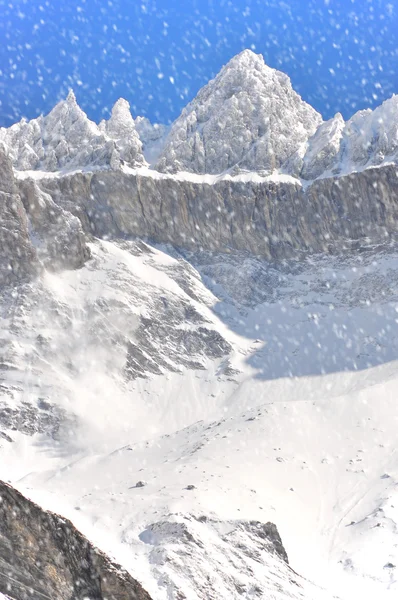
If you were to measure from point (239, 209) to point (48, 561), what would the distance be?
159 m

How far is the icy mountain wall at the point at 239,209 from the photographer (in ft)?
577

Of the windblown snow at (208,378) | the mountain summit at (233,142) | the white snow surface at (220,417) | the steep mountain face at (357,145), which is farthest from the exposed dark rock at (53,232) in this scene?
the steep mountain face at (357,145)

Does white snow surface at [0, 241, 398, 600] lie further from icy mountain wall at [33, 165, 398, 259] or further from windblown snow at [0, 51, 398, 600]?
icy mountain wall at [33, 165, 398, 259]

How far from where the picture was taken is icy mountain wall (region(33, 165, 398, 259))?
176 meters

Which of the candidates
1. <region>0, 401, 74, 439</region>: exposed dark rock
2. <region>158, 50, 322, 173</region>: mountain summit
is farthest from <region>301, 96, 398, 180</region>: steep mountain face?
<region>0, 401, 74, 439</region>: exposed dark rock

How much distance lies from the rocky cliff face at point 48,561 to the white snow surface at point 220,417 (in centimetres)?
856

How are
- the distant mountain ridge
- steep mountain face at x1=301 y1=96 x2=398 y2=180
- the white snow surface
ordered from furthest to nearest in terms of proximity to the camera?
1. the distant mountain ridge
2. steep mountain face at x1=301 y1=96 x2=398 y2=180
3. the white snow surface

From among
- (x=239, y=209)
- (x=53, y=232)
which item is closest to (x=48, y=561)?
(x=53, y=232)

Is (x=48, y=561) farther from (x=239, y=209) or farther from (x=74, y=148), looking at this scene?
(x=74, y=148)

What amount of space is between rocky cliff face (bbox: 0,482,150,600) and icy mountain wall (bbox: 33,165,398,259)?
484 feet

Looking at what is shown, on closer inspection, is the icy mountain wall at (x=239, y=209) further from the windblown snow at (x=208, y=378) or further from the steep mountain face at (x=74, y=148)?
the steep mountain face at (x=74, y=148)

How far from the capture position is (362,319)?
151 meters

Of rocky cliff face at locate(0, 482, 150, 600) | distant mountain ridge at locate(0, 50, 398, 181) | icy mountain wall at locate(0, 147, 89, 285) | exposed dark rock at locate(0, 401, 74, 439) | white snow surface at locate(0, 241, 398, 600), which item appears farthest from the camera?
distant mountain ridge at locate(0, 50, 398, 181)

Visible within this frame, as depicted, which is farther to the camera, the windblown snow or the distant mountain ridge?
the distant mountain ridge
